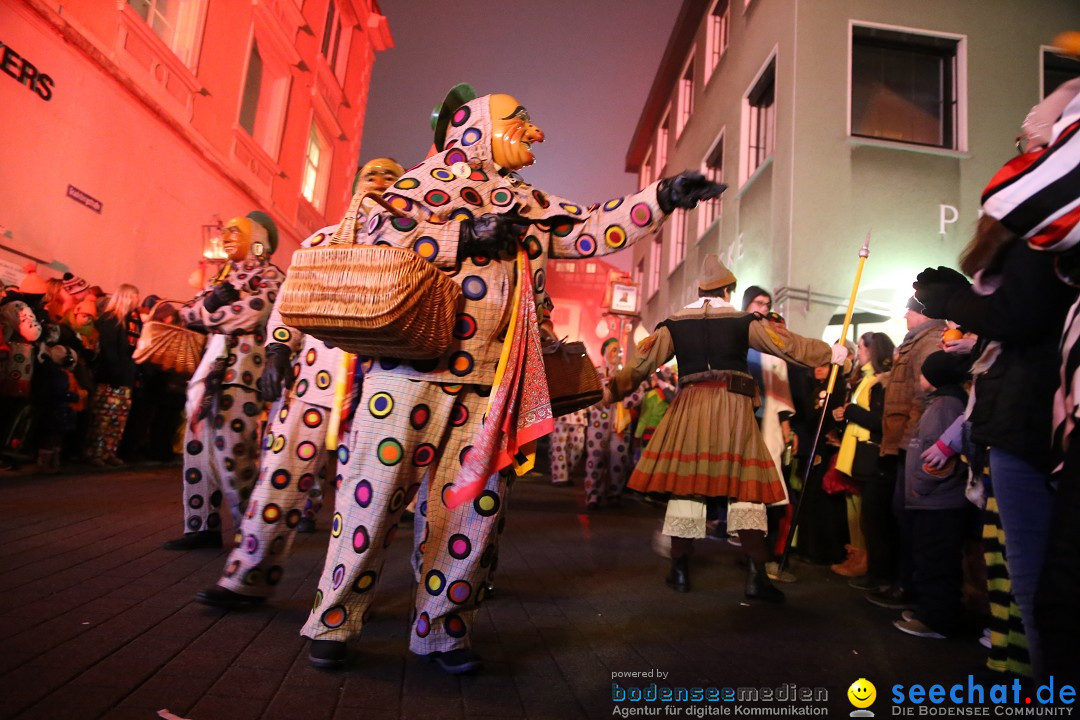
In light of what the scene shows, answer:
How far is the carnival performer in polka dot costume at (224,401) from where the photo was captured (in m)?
3.81

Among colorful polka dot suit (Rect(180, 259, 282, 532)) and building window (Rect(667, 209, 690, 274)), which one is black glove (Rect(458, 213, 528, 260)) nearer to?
colorful polka dot suit (Rect(180, 259, 282, 532))

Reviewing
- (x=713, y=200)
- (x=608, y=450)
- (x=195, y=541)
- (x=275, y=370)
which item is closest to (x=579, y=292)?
(x=713, y=200)

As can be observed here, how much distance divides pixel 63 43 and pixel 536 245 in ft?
30.9

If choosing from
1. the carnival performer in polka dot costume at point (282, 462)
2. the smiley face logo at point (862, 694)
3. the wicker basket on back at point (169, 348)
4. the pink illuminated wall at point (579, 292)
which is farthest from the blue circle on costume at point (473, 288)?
the pink illuminated wall at point (579, 292)

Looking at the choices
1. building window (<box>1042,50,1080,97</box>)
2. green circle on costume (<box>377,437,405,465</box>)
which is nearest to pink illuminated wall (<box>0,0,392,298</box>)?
green circle on costume (<box>377,437,405,465</box>)

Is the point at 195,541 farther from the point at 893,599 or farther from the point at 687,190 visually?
the point at 893,599

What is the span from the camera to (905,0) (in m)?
9.69

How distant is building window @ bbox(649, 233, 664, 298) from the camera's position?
61.3 feet

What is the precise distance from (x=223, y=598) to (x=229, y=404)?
1490 mm

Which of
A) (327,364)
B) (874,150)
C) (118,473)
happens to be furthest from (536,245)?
(874,150)

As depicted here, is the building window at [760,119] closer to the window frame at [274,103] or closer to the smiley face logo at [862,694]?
the smiley face logo at [862,694]

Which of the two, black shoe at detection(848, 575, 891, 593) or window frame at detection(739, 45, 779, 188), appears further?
window frame at detection(739, 45, 779, 188)

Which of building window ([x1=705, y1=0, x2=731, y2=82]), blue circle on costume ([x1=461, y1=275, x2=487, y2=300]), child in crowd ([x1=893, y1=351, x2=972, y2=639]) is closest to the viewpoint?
blue circle on costume ([x1=461, y1=275, x2=487, y2=300])

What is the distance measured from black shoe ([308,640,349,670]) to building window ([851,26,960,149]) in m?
10.2
